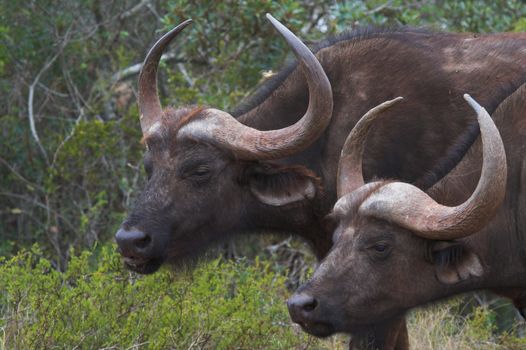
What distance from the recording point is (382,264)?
5973mm

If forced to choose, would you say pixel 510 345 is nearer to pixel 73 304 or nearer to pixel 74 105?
pixel 73 304

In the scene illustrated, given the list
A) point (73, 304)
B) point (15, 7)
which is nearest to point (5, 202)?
point (15, 7)

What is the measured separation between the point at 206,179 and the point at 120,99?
415cm

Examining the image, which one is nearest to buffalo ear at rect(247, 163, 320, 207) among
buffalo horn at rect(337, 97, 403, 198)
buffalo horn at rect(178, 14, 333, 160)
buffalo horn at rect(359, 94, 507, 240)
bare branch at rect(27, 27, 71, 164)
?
buffalo horn at rect(178, 14, 333, 160)

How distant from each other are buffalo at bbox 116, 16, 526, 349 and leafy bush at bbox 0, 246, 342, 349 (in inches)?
13.8

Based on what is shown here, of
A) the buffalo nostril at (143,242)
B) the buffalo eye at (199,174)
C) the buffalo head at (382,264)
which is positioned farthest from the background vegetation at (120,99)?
the buffalo head at (382,264)

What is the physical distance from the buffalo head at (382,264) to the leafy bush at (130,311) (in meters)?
1.31

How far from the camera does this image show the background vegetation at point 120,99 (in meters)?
8.46

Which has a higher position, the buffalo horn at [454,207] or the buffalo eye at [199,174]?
the buffalo horn at [454,207]

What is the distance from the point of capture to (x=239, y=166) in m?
7.11

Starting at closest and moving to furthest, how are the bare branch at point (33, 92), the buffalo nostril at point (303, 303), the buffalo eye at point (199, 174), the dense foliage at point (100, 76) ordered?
1. the buffalo nostril at point (303, 303)
2. the buffalo eye at point (199, 174)
3. the dense foliage at point (100, 76)
4. the bare branch at point (33, 92)

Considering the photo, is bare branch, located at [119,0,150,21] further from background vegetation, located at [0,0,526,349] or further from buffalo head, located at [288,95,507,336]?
buffalo head, located at [288,95,507,336]

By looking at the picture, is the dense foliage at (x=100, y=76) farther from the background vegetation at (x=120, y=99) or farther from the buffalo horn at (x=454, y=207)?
the buffalo horn at (x=454, y=207)

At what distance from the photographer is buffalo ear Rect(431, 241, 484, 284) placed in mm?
5906
